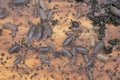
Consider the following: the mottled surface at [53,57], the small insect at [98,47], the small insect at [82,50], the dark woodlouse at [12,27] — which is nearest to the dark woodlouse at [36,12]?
the mottled surface at [53,57]

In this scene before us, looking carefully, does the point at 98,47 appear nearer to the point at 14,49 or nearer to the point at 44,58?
the point at 44,58

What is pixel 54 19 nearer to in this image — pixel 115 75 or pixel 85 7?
pixel 85 7

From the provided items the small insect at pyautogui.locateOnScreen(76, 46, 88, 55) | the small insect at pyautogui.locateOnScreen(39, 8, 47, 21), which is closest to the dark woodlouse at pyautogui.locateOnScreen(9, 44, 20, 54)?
the small insect at pyautogui.locateOnScreen(39, 8, 47, 21)

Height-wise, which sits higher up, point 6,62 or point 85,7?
point 85,7

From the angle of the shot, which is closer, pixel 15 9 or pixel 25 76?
pixel 25 76

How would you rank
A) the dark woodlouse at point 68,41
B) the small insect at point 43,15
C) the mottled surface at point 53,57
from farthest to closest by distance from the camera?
the small insect at point 43,15, the dark woodlouse at point 68,41, the mottled surface at point 53,57

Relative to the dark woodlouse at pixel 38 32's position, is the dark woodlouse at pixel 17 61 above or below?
below

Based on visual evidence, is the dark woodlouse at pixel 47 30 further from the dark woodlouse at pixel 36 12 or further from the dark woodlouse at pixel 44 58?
the dark woodlouse at pixel 44 58

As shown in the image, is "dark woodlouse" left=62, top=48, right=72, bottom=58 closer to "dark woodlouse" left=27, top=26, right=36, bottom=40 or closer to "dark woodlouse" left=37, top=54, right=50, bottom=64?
"dark woodlouse" left=37, top=54, right=50, bottom=64

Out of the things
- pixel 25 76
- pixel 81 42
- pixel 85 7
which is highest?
pixel 85 7

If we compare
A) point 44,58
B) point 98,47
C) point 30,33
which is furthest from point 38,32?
point 98,47

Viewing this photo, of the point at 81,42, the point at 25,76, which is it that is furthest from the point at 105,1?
the point at 25,76
